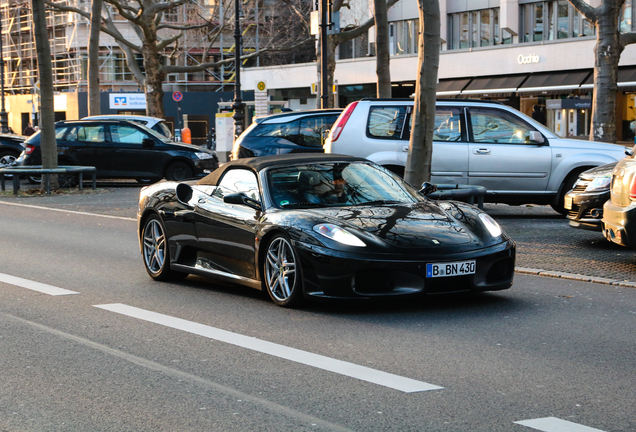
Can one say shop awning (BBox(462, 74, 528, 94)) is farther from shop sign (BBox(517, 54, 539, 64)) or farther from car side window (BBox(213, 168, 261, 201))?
car side window (BBox(213, 168, 261, 201))

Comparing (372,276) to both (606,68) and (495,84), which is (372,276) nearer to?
(606,68)

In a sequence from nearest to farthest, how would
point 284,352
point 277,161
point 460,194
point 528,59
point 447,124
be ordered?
point 284,352 → point 277,161 → point 460,194 → point 447,124 → point 528,59

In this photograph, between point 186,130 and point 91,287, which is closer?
point 91,287

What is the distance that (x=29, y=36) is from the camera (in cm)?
8156

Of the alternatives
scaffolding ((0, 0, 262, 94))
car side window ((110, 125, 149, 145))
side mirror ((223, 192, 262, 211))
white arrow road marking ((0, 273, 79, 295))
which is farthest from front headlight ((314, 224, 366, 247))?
scaffolding ((0, 0, 262, 94))

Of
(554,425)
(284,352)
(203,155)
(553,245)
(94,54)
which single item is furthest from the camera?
(94,54)

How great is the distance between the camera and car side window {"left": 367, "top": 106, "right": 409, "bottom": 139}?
1508cm

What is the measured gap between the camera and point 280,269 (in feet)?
25.4

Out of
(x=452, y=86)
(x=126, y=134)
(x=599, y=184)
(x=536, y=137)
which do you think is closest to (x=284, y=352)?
(x=599, y=184)

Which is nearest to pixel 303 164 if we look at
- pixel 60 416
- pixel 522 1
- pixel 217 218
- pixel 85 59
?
pixel 217 218

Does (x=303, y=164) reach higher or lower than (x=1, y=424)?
higher

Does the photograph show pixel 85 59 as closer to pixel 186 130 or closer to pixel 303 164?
pixel 186 130

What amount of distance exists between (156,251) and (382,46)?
504 inches

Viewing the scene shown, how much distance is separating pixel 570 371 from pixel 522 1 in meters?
45.7
